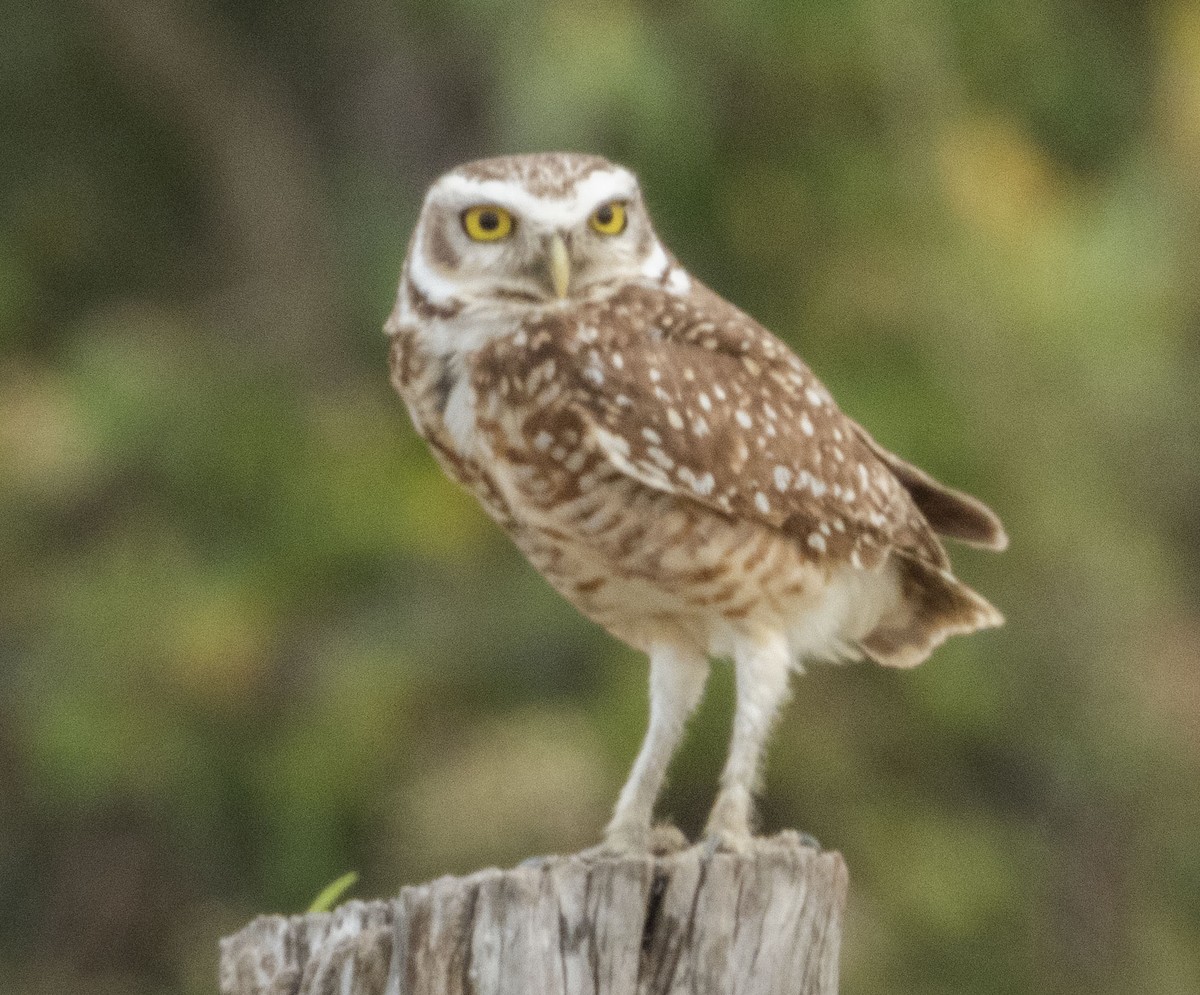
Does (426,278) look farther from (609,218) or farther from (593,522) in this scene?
(593,522)

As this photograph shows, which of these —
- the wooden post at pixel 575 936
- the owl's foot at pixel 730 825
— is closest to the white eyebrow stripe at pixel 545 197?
the owl's foot at pixel 730 825

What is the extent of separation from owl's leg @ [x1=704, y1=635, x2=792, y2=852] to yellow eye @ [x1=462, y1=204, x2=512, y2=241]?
2.64ft

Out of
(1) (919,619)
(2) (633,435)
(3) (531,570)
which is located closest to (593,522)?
(2) (633,435)

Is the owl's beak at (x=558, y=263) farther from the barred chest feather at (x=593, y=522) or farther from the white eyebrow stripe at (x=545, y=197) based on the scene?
the barred chest feather at (x=593, y=522)

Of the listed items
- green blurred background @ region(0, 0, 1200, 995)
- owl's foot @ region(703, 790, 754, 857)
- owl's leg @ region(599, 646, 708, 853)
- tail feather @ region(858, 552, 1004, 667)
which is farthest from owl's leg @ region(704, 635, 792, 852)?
green blurred background @ region(0, 0, 1200, 995)

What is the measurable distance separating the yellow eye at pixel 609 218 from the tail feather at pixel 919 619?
0.83m

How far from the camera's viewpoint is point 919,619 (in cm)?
468

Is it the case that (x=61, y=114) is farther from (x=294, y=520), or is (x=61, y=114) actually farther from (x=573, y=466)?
(x=573, y=466)

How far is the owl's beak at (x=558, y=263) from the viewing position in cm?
409

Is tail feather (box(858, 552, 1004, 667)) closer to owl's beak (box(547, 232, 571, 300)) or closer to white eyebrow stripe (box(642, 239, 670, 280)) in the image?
white eyebrow stripe (box(642, 239, 670, 280))

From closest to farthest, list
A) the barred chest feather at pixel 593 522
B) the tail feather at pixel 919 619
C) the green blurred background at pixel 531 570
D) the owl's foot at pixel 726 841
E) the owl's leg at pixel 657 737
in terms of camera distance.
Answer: the owl's foot at pixel 726 841
the barred chest feather at pixel 593 522
the owl's leg at pixel 657 737
the tail feather at pixel 919 619
the green blurred background at pixel 531 570

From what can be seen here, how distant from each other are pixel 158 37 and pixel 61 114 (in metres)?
0.63

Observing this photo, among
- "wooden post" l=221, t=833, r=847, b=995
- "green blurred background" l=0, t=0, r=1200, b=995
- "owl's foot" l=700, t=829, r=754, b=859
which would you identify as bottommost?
"wooden post" l=221, t=833, r=847, b=995

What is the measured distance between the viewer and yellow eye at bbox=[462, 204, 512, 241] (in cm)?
414
